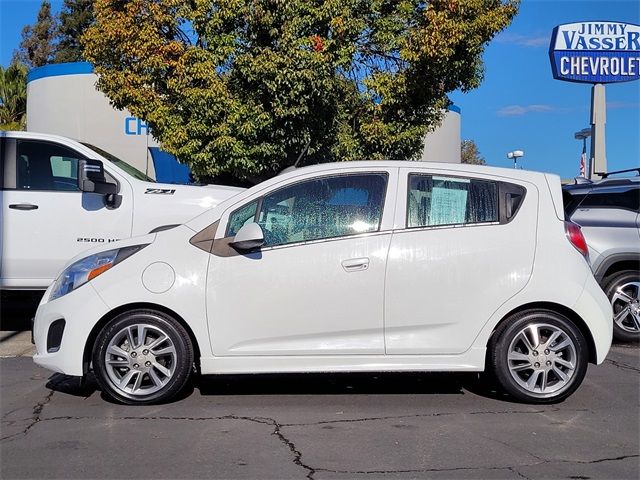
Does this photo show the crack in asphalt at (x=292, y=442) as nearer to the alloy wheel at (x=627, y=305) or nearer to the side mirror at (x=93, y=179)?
the side mirror at (x=93, y=179)

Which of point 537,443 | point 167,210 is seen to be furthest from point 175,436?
point 167,210

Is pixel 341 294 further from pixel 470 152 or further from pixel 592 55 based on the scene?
pixel 470 152

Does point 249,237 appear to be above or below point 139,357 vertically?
above

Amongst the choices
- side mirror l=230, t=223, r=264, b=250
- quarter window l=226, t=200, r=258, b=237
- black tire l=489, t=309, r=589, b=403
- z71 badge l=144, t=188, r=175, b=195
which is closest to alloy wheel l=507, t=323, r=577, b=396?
black tire l=489, t=309, r=589, b=403

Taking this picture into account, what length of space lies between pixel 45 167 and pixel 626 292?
22.5 feet

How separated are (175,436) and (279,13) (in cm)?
901

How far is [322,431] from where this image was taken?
4.86 metres

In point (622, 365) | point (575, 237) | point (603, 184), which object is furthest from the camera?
point (603, 184)

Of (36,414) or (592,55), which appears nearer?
(36,414)

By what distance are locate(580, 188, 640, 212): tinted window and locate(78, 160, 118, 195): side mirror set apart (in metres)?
5.56

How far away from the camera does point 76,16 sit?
44.0 m

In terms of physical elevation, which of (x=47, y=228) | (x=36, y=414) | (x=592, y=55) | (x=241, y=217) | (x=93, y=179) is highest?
(x=592, y=55)

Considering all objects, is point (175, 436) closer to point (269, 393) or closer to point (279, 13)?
point (269, 393)

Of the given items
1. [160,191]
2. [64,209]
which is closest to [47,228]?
[64,209]
